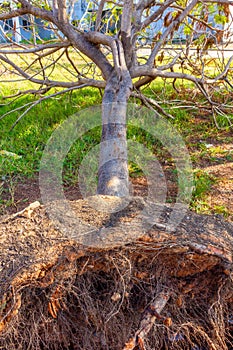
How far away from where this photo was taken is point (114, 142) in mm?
2506

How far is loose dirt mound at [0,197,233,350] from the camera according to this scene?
1541 mm

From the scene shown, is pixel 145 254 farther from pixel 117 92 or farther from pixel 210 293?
pixel 117 92

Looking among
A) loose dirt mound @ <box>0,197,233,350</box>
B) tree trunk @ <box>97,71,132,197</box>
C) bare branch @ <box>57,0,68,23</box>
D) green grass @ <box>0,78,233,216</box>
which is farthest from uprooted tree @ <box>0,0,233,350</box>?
bare branch @ <box>57,0,68,23</box>

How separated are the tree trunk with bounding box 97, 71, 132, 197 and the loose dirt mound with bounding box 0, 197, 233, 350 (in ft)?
1.48

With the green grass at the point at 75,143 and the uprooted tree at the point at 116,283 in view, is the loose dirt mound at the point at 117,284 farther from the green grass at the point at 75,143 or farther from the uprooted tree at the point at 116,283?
the green grass at the point at 75,143

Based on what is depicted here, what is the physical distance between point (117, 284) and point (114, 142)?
113 cm

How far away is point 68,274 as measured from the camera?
156 centimetres

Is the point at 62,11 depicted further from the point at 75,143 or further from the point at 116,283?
the point at 116,283

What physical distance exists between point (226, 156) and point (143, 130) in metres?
1.07

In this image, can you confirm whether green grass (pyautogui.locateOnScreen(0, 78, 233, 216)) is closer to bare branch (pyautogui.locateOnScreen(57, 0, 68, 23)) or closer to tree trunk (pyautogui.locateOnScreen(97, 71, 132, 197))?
tree trunk (pyautogui.locateOnScreen(97, 71, 132, 197))

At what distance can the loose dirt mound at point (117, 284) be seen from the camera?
5.06 ft

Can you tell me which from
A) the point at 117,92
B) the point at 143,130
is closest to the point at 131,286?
the point at 117,92

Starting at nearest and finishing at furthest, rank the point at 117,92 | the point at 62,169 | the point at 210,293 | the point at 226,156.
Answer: the point at 210,293 → the point at 117,92 → the point at 62,169 → the point at 226,156

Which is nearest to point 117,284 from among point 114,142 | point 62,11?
point 114,142
